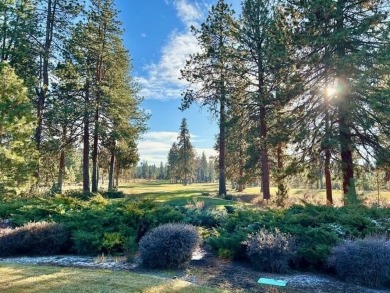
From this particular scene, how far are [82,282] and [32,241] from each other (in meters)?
2.92

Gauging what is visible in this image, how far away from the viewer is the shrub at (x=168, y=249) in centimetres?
584

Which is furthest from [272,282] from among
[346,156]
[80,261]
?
[346,156]

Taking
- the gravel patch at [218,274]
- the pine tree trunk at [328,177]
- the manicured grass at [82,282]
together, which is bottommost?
the gravel patch at [218,274]

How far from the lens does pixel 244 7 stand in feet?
59.1

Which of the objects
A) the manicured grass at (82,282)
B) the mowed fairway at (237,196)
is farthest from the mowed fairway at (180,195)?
the manicured grass at (82,282)

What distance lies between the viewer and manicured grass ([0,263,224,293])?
14.4 feet

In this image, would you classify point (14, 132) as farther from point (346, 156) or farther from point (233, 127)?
point (346, 156)

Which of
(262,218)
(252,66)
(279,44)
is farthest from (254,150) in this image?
(262,218)

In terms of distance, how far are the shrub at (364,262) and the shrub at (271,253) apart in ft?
2.56

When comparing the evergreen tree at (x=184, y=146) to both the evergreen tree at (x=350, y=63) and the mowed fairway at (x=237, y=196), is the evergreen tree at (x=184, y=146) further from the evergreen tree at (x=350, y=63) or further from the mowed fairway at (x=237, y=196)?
the evergreen tree at (x=350, y=63)

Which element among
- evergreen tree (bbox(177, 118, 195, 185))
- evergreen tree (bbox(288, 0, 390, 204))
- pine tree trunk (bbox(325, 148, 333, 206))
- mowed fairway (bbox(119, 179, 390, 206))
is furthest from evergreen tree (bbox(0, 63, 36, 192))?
evergreen tree (bbox(177, 118, 195, 185))

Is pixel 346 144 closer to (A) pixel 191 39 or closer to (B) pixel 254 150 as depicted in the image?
(B) pixel 254 150

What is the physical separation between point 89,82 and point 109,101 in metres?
1.85

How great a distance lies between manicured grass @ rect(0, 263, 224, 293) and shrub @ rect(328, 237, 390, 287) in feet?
7.51
